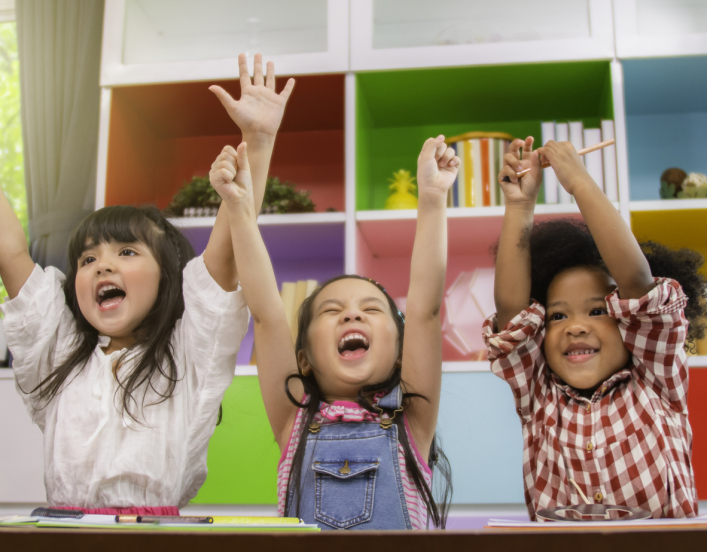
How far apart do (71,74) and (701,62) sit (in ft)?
6.20

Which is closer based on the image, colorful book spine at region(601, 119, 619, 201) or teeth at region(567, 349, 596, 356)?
teeth at region(567, 349, 596, 356)

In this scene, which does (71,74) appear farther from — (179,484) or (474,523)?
(474,523)

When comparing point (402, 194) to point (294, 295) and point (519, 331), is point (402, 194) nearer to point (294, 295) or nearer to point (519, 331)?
point (294, 295)

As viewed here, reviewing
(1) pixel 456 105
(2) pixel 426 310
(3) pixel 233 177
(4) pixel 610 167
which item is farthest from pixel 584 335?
(1) pixel 456 105

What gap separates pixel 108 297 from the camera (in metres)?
1.23

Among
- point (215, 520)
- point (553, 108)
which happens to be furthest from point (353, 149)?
point (215, 520)

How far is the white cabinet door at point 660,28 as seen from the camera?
A: 5.61ft

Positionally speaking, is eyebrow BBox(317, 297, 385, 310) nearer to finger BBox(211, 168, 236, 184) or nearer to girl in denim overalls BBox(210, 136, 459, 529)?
girl in denim overalls BBox(210, 136, 459, 529)

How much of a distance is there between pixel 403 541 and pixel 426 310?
610 mm

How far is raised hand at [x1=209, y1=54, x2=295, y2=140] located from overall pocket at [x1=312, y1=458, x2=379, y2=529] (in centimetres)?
61

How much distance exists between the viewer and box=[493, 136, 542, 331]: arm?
1.17 metres

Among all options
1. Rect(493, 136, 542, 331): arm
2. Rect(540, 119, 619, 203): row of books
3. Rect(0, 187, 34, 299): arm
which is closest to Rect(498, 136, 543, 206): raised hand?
Rect(493, 136, 542, 331): arm

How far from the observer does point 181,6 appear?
6.46 ft

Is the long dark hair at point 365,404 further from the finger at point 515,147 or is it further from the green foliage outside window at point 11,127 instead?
the green foliage outside window at point 11,127
